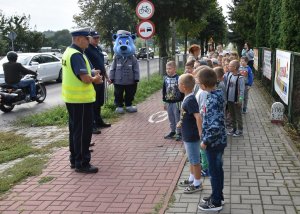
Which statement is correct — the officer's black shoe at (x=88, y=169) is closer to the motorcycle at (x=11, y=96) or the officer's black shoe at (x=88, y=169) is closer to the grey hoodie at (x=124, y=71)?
the grey hoodie at (x=124, y=71)

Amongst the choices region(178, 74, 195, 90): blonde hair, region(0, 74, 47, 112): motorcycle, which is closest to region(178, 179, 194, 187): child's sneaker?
region(178, 74, 195, 90): blonde hair

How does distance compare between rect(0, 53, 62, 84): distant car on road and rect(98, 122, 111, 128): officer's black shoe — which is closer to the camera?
rect(98, 122, 111, 128): officer's black shoe

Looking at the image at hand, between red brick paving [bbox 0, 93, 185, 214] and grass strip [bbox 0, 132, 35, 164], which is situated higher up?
red brick paving [bbox 0, 93, 185, 214]

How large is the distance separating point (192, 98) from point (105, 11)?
59.1m

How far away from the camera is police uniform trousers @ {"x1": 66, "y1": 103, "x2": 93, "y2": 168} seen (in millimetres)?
6156

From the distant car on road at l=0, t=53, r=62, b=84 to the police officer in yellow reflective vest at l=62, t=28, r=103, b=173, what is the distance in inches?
500

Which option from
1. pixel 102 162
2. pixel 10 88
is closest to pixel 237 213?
pixel 102 162

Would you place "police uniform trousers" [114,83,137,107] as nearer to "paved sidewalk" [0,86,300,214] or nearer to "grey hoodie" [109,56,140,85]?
"grey hoodie" [109,56,140,85]

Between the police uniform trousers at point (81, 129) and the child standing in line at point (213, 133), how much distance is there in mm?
2246

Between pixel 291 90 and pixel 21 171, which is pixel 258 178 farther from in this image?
pixel 291 90

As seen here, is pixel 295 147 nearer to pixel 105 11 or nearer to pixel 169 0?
pixel 169 0

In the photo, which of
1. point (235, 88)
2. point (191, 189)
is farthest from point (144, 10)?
point (191, 189)

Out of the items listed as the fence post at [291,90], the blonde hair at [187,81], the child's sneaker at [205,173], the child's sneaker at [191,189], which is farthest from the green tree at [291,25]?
the child's sneaker at [191,189]

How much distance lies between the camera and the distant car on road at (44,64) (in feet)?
61.4
